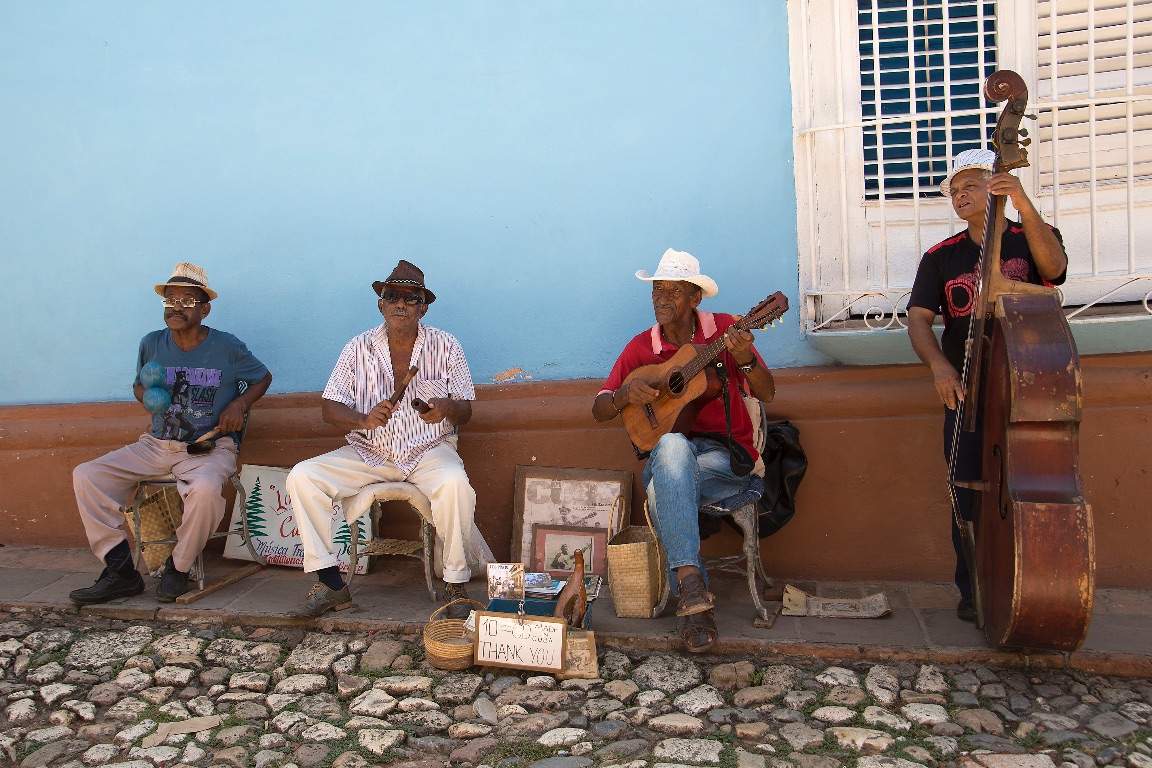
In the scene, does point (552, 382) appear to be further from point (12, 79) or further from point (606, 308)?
point (12, 79)

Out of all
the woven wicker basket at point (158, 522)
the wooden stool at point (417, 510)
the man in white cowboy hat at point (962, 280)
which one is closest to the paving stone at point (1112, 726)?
the man in white cowboy hat at point (962, 280)

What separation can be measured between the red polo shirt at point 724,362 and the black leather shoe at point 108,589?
229cm

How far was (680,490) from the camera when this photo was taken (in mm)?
3715

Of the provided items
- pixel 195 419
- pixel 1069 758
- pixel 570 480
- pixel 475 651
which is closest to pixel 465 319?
pixel 570 480

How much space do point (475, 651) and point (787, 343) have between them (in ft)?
6.64

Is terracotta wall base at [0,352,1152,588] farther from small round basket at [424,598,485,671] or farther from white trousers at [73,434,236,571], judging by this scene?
small round basket at [424,598,485,671]

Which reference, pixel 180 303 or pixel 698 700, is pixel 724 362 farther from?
pixel 180 303

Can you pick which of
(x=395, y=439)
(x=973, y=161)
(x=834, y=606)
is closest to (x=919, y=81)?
(x=973, y=161)

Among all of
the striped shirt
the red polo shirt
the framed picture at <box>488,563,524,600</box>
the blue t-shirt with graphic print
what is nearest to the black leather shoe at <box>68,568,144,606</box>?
the blue t-shirt with graphic print

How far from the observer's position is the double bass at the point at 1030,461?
287cm

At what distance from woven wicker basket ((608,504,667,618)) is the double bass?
4.14 feet

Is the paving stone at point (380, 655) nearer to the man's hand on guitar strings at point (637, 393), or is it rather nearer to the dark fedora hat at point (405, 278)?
the man's hand on guitar strings at point (637, 393)

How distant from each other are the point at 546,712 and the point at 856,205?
8.61 feet

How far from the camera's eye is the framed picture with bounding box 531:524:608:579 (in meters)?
4.55
